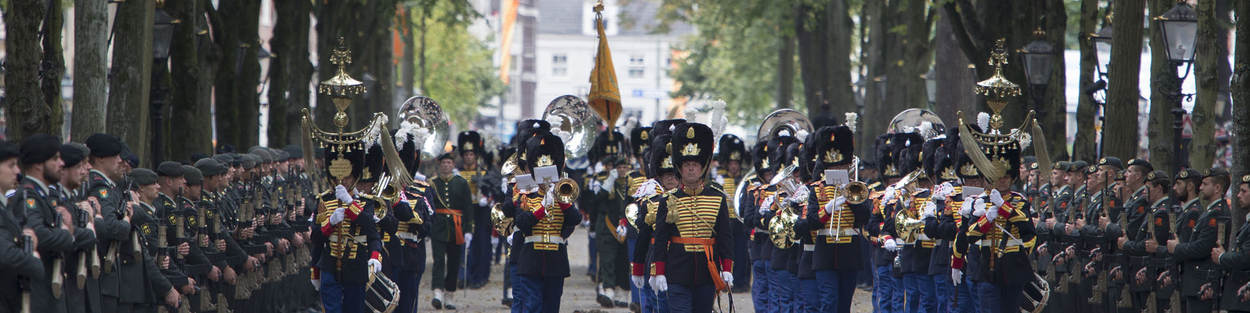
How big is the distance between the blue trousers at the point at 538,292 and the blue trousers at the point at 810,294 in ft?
6.64

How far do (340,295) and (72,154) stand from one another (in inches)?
149

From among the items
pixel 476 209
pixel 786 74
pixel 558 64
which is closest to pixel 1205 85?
pixel 476 209

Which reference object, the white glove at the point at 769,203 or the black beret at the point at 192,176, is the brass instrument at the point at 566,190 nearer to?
the white glove at the point at 769,203

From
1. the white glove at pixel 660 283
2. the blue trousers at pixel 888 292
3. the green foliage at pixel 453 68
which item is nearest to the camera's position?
the white glove at pixel 660 283

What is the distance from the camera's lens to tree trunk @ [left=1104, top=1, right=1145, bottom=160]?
18.8 meters

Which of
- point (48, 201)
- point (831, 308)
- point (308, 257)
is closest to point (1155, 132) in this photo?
point (831, 308)

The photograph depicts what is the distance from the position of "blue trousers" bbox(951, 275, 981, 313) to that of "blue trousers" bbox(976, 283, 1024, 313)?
0.60ft

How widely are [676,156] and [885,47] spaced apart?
18.0m

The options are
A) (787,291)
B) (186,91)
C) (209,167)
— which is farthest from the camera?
(186,91)

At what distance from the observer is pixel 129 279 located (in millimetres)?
11695

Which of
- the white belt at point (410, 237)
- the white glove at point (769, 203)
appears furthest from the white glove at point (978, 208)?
the white belt at point (410, 237)

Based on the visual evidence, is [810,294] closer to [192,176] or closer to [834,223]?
[834,223]

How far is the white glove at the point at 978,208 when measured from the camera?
516 inches

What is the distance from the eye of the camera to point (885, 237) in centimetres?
1543
